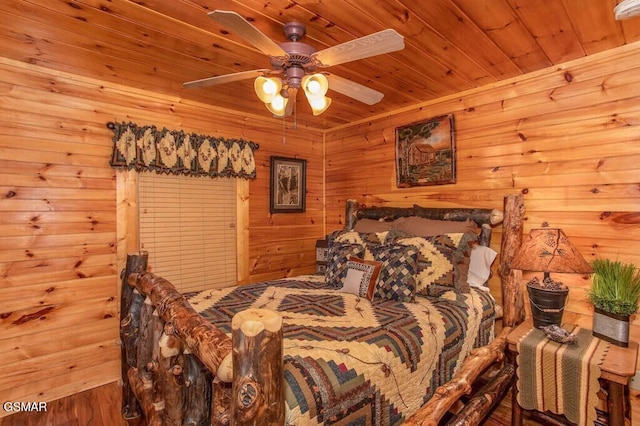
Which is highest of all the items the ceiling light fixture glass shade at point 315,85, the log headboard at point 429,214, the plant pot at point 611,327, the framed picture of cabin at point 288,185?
the ceiling light fixture glass shade at point 315,85

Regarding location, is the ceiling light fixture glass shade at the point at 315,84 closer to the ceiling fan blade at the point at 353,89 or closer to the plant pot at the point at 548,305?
the ceiling fan blade at the point at 353,89

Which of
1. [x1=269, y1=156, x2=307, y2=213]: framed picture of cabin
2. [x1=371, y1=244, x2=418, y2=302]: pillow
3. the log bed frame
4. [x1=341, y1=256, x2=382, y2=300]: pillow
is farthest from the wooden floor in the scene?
[x1=269, y1=156, x2=307, y2=213]: framed picture of cabin

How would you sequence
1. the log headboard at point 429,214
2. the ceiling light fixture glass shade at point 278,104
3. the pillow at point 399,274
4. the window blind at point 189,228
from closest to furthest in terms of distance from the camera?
1. the ceiling light fixture glass shade at point 278,104
2. the pillow at point 399,274
3. the log headboard at point 429,214
4. the window blind at point 189,228

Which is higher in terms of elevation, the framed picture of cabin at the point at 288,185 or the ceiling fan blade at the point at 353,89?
the ceiling fan blade at the point at 353,89

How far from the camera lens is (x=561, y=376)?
1678mm

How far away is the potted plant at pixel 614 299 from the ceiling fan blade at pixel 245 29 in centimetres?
213

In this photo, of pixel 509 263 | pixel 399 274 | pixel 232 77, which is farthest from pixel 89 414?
pixel 509 263

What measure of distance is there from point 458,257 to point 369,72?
1525 millimetres

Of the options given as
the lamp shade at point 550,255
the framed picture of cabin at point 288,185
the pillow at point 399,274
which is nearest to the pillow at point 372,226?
the pillow at point 399,274

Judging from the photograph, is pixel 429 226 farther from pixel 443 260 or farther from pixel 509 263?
pixel 509 263

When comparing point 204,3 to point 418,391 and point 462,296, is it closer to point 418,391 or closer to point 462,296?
point 418,391

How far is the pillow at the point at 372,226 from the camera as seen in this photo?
3.01m

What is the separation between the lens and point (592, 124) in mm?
2199

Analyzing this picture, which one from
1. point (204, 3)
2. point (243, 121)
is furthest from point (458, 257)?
point (243, 121)
